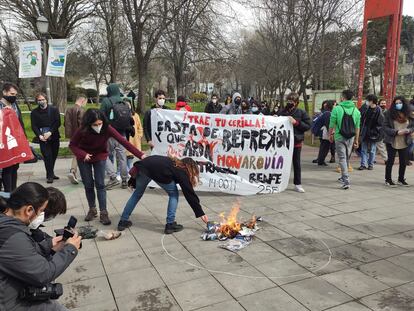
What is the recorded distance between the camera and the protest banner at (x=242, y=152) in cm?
711

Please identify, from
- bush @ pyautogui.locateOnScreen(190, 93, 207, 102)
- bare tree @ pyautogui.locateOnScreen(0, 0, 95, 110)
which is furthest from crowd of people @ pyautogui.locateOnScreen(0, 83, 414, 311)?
bush @ pyautogui.locateOnScreen(190, 93, 207, 102)

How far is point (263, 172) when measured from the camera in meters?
7.13

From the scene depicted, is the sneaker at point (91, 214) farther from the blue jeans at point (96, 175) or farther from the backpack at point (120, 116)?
the backpack at point (120, 116)

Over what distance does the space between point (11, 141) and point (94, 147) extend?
4.76ft

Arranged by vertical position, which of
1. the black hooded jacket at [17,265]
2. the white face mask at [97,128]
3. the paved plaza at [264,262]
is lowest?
the paved plaza at [264,262]

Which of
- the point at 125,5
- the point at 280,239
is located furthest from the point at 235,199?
the point at 125,5

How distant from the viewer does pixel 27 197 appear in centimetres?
221

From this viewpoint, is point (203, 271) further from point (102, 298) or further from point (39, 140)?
point (39, 140)

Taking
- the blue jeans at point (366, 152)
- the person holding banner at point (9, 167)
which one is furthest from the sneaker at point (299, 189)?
the person holding banner at point (9, 167)

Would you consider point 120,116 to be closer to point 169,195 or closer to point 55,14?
point 169,195

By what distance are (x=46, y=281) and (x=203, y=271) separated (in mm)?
2061

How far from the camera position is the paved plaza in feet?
11.1

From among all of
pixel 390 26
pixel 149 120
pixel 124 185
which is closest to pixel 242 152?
pixel 149 120

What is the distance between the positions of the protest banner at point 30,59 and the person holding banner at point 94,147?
7.79 m
